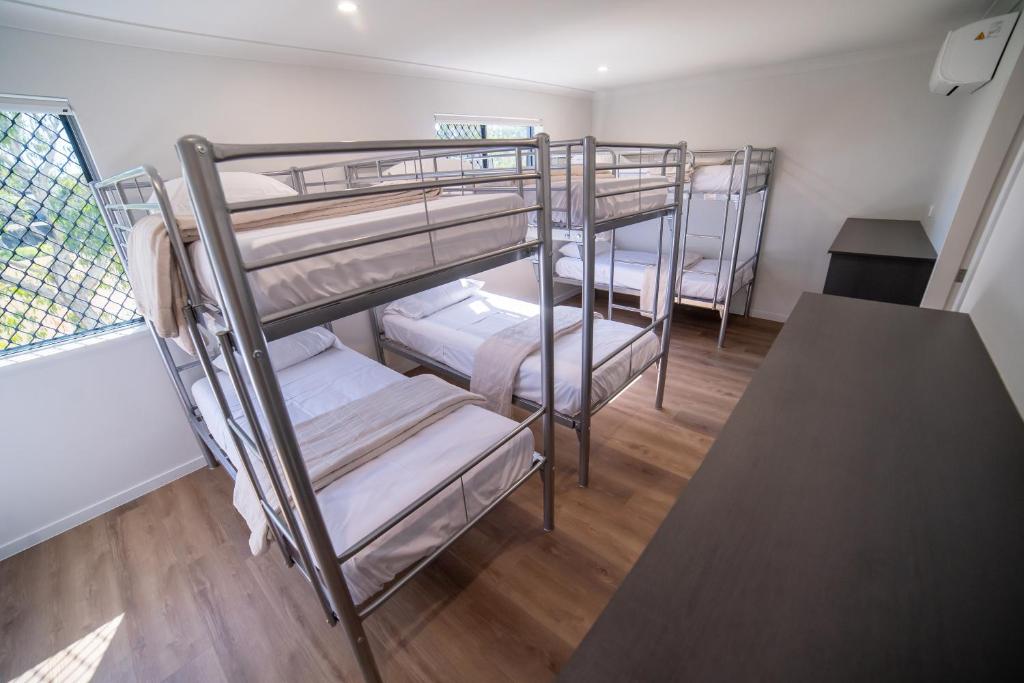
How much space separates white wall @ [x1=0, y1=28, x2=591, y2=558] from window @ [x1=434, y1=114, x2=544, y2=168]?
800mm

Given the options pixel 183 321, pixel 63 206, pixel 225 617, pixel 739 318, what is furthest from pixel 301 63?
pixel 739 318

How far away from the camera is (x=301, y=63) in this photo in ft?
8.02

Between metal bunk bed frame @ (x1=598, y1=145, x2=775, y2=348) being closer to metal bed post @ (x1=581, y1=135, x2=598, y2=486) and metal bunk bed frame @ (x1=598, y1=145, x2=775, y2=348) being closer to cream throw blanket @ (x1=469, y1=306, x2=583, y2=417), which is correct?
cream throw blanket @ (x1=469, y1=306, x2=583, y2=417)

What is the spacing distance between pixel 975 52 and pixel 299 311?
11.2 feet

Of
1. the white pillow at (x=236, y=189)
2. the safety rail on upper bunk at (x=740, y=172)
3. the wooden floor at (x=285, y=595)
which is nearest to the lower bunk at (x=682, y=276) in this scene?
the safety rail on upper bunk at (x=740, y=172)

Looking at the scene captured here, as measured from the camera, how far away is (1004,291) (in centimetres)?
123

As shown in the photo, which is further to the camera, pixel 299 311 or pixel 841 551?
pixel 299 311

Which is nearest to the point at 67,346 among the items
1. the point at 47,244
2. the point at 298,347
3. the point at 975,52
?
the point at 47,244

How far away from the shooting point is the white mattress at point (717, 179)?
3.24m

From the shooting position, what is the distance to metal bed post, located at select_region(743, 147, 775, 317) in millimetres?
3686

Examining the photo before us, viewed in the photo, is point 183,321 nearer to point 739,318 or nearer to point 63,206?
point 63,206

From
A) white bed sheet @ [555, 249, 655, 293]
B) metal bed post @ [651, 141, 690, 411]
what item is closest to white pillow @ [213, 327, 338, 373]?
metal bed post @ [651, 141, 690, 411]

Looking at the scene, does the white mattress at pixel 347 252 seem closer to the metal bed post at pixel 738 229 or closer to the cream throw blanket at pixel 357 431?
the cream throw blanket at pixel 357 431

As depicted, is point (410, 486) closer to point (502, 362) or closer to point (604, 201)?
point (502, 362)
